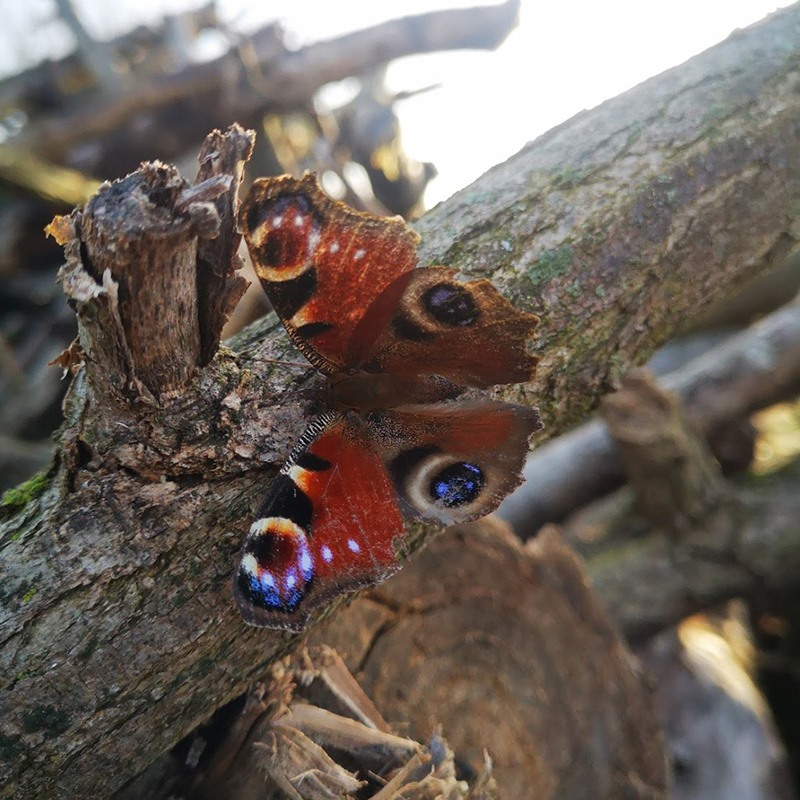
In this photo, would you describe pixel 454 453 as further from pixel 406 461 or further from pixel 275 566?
pixel 275 566

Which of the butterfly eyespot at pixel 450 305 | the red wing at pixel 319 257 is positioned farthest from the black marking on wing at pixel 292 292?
the butterfly eyespot at pixel 450 305

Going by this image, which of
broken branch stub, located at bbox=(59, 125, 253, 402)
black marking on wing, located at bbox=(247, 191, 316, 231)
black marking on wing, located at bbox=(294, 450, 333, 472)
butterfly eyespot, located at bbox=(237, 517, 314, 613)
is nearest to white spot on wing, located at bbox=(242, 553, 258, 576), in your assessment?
butterfly eyespot, located at bbox=(237, 517, 314, 613)

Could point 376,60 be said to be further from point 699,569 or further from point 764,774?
point 764,774

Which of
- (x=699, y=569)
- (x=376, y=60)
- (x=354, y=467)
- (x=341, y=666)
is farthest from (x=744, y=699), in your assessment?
(x=376, y=60)

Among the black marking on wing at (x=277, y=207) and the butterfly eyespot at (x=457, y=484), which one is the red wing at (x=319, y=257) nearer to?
the black marking on wing at (x=277, y=207)

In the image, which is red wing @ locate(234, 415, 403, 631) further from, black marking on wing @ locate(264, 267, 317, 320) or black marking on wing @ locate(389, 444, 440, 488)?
black marking on wing @ locate(264, 267, 317, 320)

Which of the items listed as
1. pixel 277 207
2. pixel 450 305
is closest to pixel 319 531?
pixel 450 305
